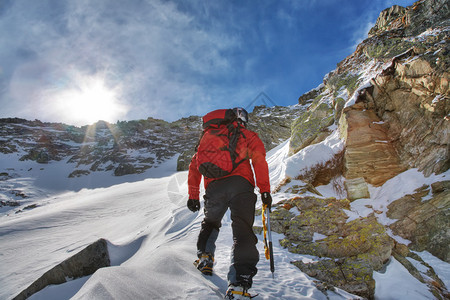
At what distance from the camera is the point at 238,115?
131 inches

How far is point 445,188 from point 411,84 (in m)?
4.84

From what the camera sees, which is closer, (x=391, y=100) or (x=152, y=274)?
(x=152, y=274)

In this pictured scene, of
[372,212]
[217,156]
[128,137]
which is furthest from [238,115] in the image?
[128,137]

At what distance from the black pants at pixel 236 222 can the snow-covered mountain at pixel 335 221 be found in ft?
1.13

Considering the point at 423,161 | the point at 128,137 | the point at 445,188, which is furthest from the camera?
the point at 128,137

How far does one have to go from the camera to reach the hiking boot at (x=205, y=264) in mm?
2891

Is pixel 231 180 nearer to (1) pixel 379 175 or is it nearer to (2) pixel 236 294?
(2) pixel 236 294

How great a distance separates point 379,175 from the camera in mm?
9242

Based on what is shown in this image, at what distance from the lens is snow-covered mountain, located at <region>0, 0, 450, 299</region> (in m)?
2.96

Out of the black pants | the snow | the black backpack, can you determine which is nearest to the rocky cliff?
the snow

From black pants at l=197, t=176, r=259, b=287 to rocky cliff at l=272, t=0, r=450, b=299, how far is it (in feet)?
5.20

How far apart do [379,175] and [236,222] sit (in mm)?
9305

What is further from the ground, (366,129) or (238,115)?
(366,129)

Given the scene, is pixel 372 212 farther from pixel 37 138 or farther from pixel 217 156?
pixel 37 138
